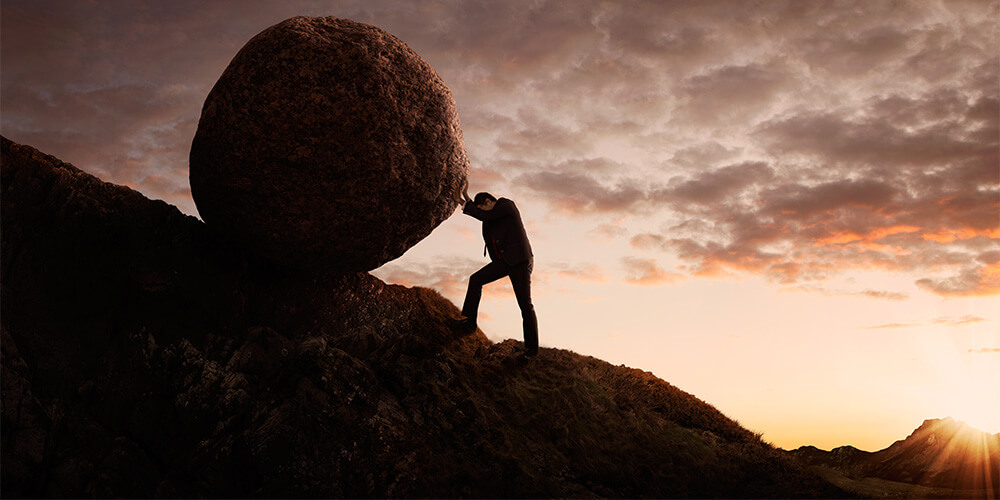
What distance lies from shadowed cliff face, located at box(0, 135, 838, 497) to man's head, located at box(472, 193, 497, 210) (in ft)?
7.71

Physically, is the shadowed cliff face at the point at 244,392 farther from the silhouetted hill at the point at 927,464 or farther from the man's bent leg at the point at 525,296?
the silhouetted hill at the point at 927,464

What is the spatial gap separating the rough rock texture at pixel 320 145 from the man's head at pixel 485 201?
1209mm

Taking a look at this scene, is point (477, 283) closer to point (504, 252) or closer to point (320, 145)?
point (504, 252)

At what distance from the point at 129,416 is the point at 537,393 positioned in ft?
19.8

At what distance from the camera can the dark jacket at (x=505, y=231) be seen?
36.2ft

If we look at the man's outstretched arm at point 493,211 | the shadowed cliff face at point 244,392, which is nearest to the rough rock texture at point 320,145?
the man's outstretched arm at point 493,211

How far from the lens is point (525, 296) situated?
11.3 metres

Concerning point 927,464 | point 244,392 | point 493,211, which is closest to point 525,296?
point 493,211

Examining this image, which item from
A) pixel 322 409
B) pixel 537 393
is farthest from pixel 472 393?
pixel 322 409

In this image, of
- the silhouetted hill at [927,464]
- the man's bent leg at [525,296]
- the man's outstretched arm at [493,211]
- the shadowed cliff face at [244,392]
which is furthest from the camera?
the man's bent leg at [525,296]

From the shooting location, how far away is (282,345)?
945 cm

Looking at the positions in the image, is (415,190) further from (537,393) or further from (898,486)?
(898,486)

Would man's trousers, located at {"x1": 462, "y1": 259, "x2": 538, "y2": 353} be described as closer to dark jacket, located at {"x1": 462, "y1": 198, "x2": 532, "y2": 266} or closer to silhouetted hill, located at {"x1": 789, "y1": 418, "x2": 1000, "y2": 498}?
dark jacket, located at {"x1": 462, "y1": 198, "x2": 532, "y2": 266}

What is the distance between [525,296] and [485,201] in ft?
5.85
